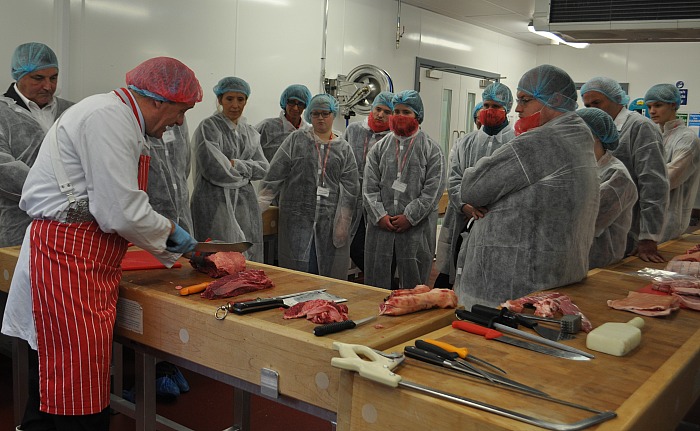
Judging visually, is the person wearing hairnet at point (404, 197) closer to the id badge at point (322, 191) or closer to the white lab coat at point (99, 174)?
the id badge at point (322, 191)

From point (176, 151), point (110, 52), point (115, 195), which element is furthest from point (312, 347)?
point (110, 52)

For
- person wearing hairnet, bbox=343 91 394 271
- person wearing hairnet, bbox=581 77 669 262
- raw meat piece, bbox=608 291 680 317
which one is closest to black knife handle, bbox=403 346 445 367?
raw meat piece, bbox=608 291 680 317

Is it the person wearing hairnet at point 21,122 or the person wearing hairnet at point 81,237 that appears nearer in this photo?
the person wearing hairnet at point 81,237

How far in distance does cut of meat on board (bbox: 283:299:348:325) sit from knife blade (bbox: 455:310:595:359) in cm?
36

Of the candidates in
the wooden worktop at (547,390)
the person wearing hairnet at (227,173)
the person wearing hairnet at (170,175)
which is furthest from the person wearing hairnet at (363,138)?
the wooden worktop at (547,390)

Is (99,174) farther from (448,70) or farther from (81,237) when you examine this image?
(448,70)

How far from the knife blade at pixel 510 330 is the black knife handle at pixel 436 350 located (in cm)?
32

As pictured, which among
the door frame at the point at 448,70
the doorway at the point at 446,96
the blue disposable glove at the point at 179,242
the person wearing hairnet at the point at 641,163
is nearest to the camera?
the blue disposable glove at the point at 179,242

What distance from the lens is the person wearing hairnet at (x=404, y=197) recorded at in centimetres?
457

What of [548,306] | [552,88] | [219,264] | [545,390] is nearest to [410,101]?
[552,88]

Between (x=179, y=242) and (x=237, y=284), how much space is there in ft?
0.84

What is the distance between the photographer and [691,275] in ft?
9.47

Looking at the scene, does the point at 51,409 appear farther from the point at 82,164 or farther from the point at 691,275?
the point at 691,275

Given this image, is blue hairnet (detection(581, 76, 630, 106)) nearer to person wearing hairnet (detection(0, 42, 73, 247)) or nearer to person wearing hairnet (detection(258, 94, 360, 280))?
person wearing hairnet (detection(258, 94, 360, 280))
